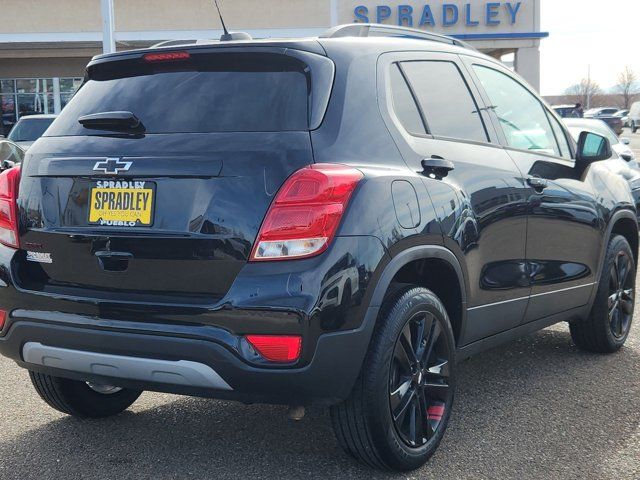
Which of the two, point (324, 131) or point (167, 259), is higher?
point (324, 131)

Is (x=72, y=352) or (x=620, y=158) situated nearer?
(x=72, y=352)

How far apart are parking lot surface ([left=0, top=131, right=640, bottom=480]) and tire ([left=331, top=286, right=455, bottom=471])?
0.56 ft

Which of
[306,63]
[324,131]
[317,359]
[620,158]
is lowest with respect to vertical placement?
[620,158]

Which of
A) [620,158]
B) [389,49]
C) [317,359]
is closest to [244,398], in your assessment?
[317,359]

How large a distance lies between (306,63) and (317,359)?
1.17 meters

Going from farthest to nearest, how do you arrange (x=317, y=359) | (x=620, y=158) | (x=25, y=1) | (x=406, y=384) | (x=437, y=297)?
(x=25, y=1), (x=620, y=158), (x=437, y=297), (x=406, y=384), (x=317, y=359)

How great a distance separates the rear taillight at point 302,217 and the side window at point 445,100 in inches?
37.9

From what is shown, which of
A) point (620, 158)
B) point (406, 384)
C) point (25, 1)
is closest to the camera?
point (406, 384)

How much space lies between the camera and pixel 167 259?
3.21 metres

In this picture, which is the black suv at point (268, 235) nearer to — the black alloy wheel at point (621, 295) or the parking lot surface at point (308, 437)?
the parking lot surface at point (308, 437)

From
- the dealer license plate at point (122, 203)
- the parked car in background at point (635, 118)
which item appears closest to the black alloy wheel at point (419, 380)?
the dealer license plate at point (122, 203)

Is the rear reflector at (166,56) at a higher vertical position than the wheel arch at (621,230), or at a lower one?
higher

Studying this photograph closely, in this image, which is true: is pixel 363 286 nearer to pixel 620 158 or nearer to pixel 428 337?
pixel 428 337

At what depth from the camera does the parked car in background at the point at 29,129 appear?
657 inches
